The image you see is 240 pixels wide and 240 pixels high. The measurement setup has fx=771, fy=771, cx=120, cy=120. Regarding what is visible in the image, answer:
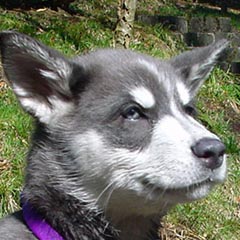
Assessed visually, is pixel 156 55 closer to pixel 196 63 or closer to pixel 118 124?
pixel 196 63

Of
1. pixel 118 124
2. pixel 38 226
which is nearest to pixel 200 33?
pixel 118 124

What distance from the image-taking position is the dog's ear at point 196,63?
3770mm

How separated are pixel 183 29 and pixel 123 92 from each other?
23.3ft

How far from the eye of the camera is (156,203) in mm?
3268

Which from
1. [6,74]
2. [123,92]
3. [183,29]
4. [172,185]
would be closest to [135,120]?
[123,92]

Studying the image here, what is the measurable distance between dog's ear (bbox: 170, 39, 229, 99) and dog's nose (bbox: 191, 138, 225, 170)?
60cm

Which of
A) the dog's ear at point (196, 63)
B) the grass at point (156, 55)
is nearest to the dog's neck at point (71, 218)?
the dog's ear at point (196, 63)

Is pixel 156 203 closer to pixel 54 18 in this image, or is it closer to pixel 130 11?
pixel 130 11

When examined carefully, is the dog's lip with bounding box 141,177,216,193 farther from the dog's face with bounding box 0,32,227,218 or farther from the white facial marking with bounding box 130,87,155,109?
the white facial marking with bounding box 130,87,155,109

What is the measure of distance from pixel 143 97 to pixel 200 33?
22.6ft

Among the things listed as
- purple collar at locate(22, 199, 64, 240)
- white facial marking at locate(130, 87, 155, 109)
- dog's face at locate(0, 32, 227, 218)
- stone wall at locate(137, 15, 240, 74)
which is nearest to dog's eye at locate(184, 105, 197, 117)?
dog's face at locate(0, 32, 227, 218)

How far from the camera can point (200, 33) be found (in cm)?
1009

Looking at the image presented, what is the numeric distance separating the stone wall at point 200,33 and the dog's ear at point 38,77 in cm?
548

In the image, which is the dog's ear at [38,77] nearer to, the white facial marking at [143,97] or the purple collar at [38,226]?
the white facial marking at [143,97]
